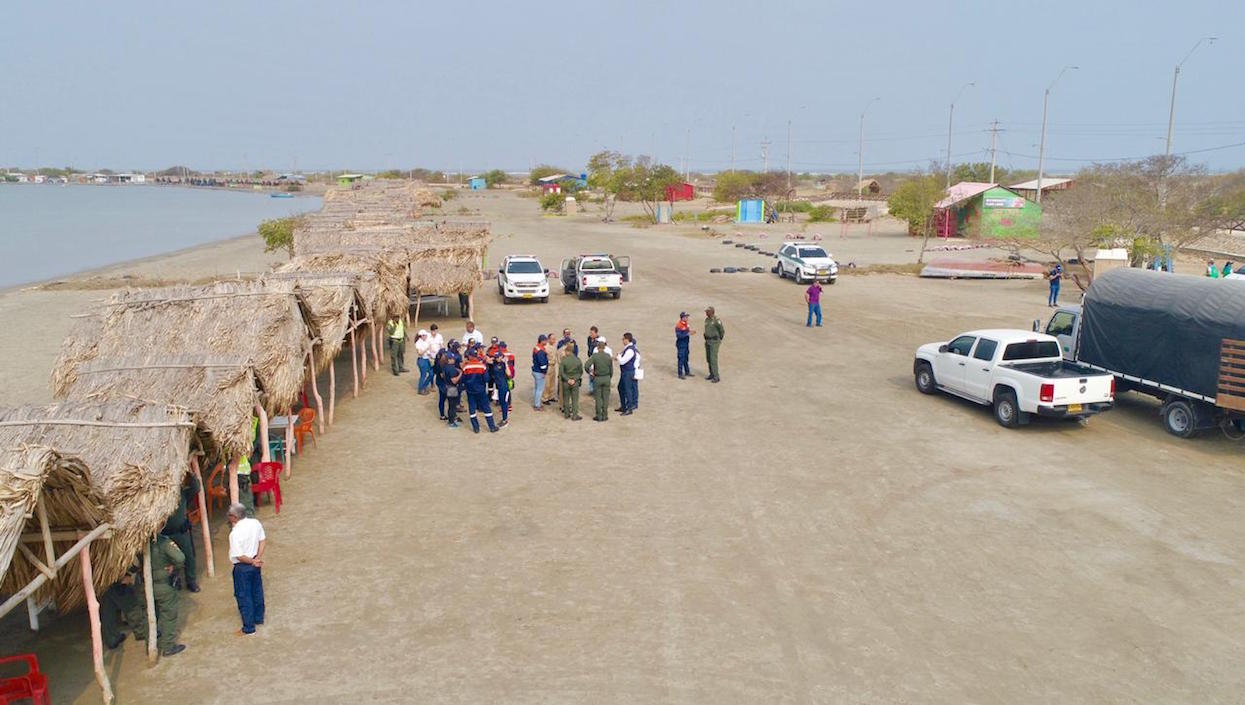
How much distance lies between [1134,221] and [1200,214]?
648 cm

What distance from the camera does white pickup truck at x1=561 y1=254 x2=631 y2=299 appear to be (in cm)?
3012

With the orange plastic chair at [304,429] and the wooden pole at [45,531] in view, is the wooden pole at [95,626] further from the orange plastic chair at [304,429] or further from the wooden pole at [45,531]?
the orange plastic chair at [304,429]

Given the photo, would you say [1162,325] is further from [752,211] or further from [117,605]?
[752,211]

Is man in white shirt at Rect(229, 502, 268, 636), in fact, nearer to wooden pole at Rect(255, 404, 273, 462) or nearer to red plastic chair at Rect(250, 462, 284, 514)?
red plastic chair at Rect(250, 462, 284, 514)

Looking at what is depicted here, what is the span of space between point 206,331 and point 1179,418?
1673cm

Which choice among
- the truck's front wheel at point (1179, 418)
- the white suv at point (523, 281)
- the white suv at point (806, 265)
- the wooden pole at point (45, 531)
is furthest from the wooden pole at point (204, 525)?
the white suv at point (806, 265)

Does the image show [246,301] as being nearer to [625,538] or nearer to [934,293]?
[625,538]

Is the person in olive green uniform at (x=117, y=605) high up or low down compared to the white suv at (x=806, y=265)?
down

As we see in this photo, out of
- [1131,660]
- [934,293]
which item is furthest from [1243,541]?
[934,293]

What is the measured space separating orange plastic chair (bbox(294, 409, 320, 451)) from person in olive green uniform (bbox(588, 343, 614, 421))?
5.00m

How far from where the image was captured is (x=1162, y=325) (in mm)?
15758

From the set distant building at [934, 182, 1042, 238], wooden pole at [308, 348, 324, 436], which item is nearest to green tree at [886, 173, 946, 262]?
distant building at [934, 182, 1042, 238]

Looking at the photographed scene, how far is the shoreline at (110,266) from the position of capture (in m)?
38.8

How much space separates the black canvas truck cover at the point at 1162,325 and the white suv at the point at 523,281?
669 inches
